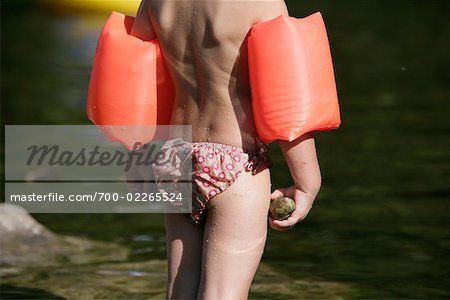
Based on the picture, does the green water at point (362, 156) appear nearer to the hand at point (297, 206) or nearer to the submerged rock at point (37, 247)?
the submerged rock at point (37, 247)

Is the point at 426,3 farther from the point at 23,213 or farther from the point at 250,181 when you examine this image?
the point at 250,181

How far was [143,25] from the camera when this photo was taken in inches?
154

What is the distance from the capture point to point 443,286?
18.2ft

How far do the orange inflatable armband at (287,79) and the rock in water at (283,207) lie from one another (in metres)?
0.22

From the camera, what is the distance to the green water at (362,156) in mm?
6016

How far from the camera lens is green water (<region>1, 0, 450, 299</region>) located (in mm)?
6016

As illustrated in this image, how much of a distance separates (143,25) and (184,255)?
85 centimetres

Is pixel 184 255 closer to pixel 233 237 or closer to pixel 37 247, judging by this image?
pixel 233 237

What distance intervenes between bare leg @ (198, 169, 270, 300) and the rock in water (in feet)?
0.14

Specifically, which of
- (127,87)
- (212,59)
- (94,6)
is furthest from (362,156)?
(94,6)

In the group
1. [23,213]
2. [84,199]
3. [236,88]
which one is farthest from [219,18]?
[84,199]

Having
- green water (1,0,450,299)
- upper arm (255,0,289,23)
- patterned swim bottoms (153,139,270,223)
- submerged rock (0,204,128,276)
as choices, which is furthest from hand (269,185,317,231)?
submerged rock (0,204,128,276)

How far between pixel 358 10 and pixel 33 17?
5590mm

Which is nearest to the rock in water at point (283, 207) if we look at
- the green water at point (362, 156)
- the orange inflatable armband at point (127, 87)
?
the orange inflatable armband at point (127, 87)
